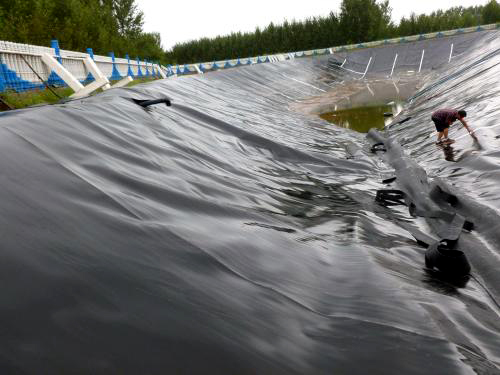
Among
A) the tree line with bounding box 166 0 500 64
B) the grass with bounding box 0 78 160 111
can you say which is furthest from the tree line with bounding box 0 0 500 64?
the grass with bounding box 0 78 160 111

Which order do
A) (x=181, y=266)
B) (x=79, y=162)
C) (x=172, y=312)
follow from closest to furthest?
(x=172, y=312)
(x=181, y=266)
(x=79, y=162)

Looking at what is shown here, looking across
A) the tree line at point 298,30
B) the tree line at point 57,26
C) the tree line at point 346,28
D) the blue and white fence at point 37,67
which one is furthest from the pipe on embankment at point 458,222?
the tree line at point 346,28

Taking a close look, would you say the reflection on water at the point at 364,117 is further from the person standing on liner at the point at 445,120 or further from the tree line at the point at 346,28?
the tree line at the point at 346,28

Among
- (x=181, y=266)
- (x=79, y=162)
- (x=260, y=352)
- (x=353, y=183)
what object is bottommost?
(x=353, y=183)

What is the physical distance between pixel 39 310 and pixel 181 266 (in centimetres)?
54

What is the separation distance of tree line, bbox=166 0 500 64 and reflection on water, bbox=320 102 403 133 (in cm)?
2403

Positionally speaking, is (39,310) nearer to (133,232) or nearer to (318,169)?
(133,232)

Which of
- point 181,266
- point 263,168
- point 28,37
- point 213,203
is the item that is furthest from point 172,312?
point 28,37

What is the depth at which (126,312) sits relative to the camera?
1.31 metres

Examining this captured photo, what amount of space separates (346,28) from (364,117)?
2653 cm

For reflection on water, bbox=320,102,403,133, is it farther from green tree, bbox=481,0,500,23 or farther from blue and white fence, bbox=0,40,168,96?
green tree, bbox=481,0,500,23

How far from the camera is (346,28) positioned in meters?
35.6

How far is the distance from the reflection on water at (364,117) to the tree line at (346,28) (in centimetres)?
→ 2403

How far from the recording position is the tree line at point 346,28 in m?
34.1
